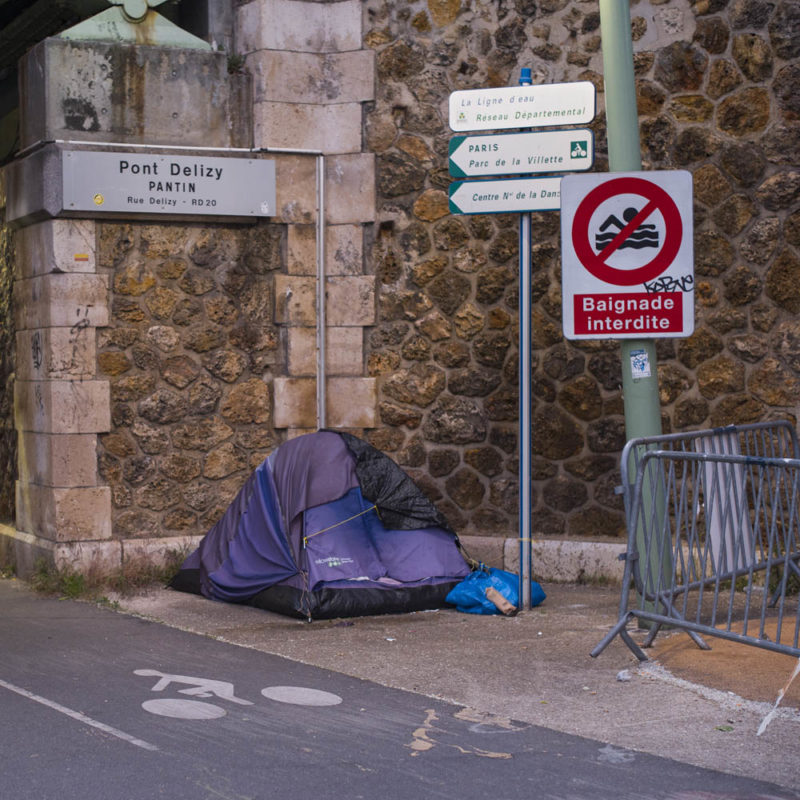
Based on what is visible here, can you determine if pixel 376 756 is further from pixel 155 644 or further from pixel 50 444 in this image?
pixel 50 444

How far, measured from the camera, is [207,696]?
19.7ft

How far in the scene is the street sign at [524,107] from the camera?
7652 millimetres

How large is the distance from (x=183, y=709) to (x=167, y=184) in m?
4.68

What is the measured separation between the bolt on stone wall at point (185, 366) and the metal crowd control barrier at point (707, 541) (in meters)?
3.32

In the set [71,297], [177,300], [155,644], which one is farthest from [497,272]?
[155,644]

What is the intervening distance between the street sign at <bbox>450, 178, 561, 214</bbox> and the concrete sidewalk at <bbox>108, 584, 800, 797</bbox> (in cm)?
258

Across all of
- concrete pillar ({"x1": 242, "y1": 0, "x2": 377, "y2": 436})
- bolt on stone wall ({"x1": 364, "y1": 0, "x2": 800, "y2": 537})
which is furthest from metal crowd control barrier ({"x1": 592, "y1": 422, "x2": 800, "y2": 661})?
concrete pillar ({"x1": 242, "y1": 0, "x2": 377, "y2": 436})

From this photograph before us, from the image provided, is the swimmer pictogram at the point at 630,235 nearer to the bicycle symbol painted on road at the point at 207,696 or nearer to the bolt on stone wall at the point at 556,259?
the bolt on stone wall at the point at 556,259

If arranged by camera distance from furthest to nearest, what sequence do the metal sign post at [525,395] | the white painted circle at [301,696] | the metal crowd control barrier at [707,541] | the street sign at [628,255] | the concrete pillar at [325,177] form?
1. the concrete pillar at [325,177]
2. the metal sign post at [525,395]
3. the street sign at [628,255]
4. the metal crowd control barrier at [707,541]
5. the white painted circle at [301,696]

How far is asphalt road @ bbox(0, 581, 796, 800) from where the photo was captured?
4.60 meters

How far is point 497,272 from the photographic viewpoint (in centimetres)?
924

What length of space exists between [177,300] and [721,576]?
15.3 feet

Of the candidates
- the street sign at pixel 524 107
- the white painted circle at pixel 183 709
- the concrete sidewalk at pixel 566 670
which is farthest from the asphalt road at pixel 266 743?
the street sign at pixel 524 107

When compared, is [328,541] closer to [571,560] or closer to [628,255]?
[571,560]
